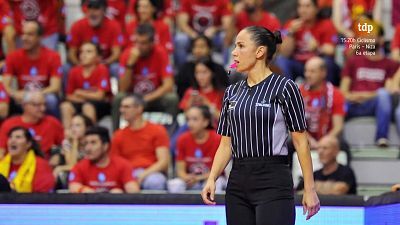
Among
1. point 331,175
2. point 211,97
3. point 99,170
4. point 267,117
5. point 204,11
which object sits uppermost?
point 204,11

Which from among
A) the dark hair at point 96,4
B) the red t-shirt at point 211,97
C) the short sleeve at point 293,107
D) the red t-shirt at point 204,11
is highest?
the dark hair at point 96,4

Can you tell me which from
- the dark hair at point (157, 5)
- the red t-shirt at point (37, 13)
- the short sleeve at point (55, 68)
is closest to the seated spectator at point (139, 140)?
the short sleeve at point (55, 68)

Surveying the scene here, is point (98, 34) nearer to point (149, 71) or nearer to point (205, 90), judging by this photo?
point (149, 71)

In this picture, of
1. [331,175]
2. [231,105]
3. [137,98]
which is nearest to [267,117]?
[231,105]

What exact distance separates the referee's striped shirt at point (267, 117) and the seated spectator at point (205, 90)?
4.89m

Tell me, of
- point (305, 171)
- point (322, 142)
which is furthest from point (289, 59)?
point (305, 171)

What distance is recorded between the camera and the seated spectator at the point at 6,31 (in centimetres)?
1252

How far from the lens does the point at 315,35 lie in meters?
12.4

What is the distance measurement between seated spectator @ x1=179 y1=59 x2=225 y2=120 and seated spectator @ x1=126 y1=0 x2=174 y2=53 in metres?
1.39

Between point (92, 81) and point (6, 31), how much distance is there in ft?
4.92

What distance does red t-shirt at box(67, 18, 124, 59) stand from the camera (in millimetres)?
12602

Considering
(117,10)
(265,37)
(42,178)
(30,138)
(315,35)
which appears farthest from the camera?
(117,10)

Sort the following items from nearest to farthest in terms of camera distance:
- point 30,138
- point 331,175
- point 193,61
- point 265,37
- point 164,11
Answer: point 265,37 < point 331,175 < point 30,138 < point 193,61 < point 164,11

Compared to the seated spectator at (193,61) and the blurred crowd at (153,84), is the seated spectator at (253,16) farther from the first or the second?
the seated spectator at (193,61)
